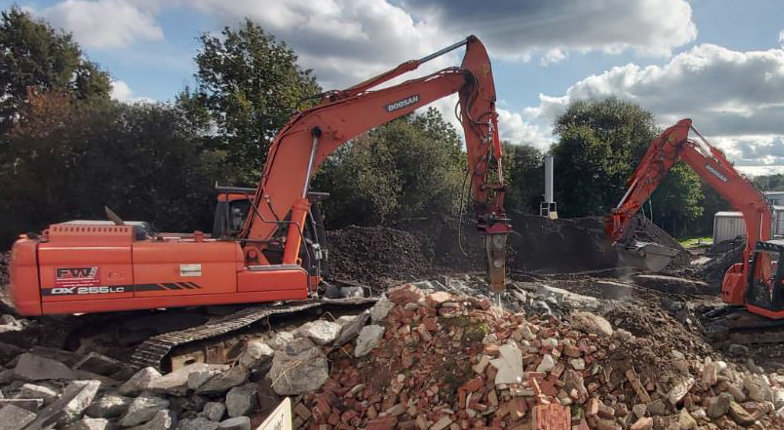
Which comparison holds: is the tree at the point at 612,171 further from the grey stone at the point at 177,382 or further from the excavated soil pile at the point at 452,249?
the grey stone at the point at 177,382

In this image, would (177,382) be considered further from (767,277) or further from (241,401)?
(767,277)

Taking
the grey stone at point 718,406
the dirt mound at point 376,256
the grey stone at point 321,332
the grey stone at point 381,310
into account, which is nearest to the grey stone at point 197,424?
the grey stone at point 321,332

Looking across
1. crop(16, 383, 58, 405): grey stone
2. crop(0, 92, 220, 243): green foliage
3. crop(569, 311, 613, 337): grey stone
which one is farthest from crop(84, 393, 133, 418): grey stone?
crop(0, 92, 220, 243): green foliage

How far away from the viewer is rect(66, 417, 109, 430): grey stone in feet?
13.6

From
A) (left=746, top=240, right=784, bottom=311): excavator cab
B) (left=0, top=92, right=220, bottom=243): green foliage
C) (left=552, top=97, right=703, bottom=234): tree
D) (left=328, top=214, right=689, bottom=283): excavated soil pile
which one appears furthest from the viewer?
(left=552, top=97, right=703, bottom=234): tree

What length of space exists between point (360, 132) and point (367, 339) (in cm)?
350

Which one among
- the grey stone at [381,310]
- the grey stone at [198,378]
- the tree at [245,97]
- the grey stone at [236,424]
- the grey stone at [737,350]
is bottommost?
the grey stone at [737,350]

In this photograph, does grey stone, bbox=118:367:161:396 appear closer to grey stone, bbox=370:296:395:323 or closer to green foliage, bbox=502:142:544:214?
grey stone, bbox=370:296:395:323

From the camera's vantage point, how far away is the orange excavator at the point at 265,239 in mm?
5875

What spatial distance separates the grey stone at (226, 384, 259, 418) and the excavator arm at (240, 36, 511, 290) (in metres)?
2.42

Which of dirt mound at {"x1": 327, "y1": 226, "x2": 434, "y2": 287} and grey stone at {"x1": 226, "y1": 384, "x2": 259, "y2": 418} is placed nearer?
grey stone at {"x1": 226, "y1": 384, "x2": 259, "y2": 418}

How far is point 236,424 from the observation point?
4.11 metres

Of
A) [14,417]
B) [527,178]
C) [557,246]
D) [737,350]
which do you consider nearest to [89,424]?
[14,417]

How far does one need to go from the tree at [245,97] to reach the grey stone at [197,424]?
1238 centimetres
